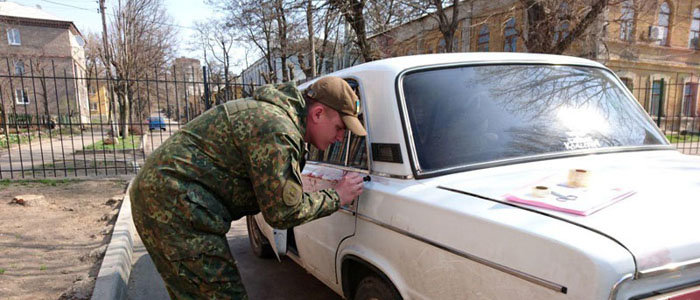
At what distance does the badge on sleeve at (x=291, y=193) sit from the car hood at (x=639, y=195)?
25.7 inches

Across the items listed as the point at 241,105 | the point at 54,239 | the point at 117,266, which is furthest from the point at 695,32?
the point at 54,239

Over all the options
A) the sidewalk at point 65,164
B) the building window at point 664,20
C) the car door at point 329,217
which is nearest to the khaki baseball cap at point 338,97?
the car door at point 329,217

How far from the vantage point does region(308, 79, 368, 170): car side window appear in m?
2.35

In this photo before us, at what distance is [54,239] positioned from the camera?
461cm

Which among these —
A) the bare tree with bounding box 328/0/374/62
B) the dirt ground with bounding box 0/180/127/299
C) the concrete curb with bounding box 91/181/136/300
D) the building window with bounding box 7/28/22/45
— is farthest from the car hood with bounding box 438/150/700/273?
the building window with bounding box 7/28/22/45

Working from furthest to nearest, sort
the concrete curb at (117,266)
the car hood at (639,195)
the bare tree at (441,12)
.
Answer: the bare tree at (441,12)
the concrete curb at (117,266)
the car hood at (639,195)

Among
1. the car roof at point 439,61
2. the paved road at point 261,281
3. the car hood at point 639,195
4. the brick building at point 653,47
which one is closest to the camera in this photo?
the car hood at point 639,195

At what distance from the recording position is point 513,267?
133 cm

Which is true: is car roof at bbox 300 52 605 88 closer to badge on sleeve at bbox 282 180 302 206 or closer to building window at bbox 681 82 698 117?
badge on sleeve at bbox 282 180 302 206

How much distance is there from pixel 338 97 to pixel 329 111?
106 millimetres

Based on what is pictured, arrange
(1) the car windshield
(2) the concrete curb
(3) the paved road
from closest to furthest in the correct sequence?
1. (1) the car windshield
2. (2) the concrete curb
3. (3) the paved road

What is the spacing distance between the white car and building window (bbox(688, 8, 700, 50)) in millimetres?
29900

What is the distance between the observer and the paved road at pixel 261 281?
3.61 m

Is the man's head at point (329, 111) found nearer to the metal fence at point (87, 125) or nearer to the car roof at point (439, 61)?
the car roof at point (439, 61)
